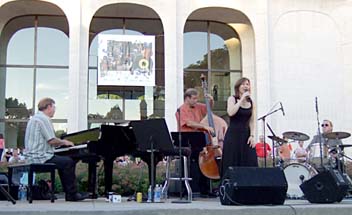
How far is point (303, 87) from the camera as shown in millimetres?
21578

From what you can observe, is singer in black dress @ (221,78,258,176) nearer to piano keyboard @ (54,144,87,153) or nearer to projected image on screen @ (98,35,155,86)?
piano keyboard @ (54,144,87,153)

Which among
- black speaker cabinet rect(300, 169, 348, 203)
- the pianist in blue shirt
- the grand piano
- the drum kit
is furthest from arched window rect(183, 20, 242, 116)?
black speaker cabinet rect(300, 169, 348, 203)

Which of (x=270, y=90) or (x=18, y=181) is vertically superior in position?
(x=270, y=90)

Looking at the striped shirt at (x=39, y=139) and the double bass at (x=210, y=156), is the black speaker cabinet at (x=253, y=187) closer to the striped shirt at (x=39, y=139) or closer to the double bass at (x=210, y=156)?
the double bass at (x=210, y=156)

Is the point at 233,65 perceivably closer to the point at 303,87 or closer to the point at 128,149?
the point at 303,87

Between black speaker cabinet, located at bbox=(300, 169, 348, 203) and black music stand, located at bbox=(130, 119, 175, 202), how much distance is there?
6.92ft

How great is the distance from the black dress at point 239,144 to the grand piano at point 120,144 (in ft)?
2.84

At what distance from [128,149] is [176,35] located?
12.3 m

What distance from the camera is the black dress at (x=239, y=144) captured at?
8.24 metres

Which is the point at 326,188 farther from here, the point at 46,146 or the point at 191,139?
the point at 46,146

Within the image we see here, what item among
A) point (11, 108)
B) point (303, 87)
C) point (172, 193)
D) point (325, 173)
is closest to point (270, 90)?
point (303, 87)

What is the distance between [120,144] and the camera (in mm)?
9258

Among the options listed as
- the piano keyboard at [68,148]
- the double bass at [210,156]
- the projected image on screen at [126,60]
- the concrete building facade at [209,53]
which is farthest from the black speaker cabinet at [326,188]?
the projected image on screen at [126,60]

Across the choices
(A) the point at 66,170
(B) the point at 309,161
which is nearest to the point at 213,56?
(B) the point at 309,161
